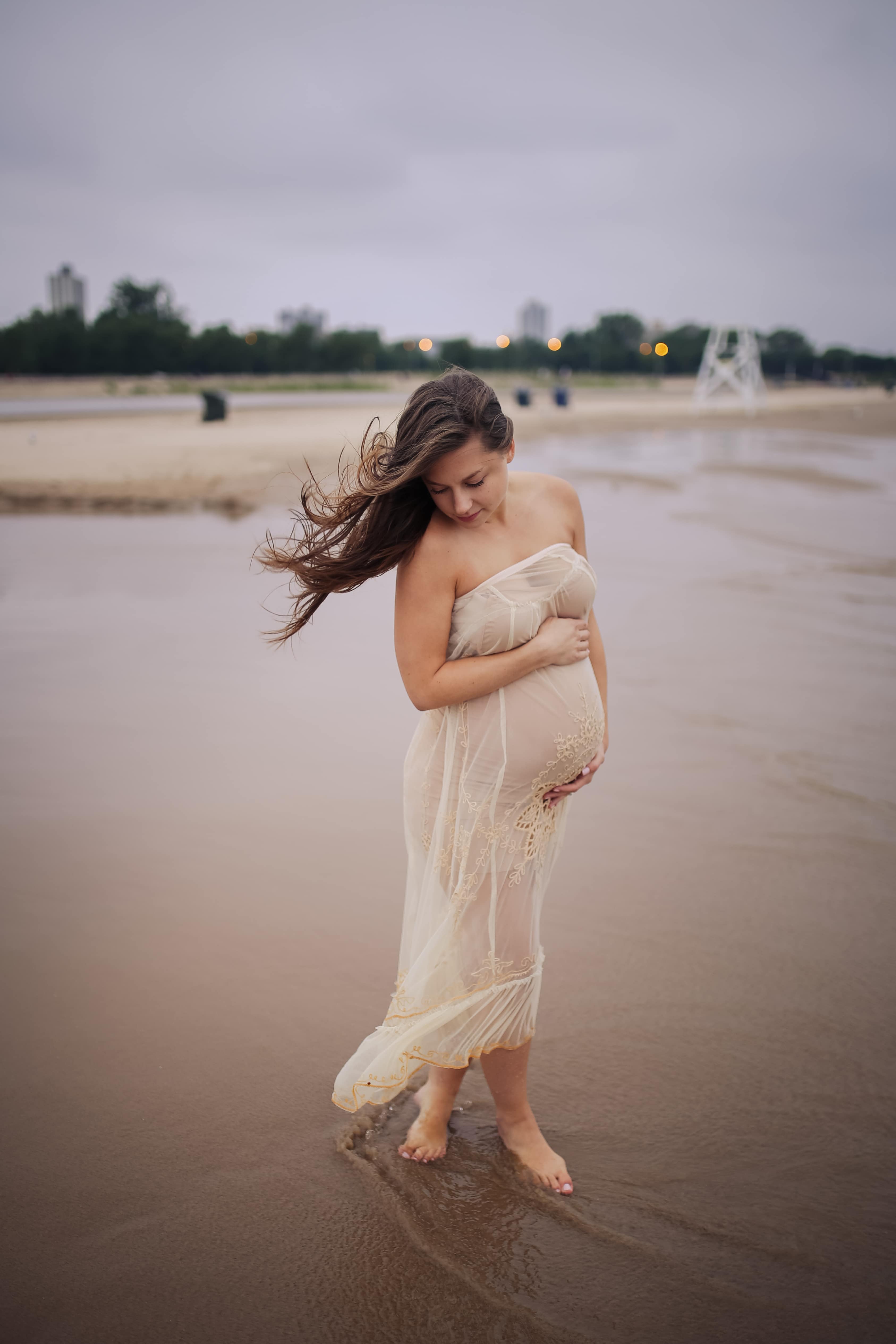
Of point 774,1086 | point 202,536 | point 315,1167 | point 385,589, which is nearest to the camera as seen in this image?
point 315,1167

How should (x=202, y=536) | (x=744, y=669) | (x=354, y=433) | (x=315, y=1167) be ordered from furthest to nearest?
(x=354, y=433), (x=202, y=536), (x=744, y=669), (x=315, y=1167)

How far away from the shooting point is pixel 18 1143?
260 centimetres

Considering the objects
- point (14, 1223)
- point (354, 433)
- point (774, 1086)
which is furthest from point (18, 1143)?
point (354, 433)

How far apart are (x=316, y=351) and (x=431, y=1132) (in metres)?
95.8

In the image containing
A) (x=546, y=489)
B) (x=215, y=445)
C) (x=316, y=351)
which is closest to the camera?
(x=546, y=489)

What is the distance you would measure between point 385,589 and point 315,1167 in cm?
755

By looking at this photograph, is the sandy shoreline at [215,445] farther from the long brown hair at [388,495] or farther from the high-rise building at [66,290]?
the high-rise building at [66,290]

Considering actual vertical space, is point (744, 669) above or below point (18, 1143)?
above

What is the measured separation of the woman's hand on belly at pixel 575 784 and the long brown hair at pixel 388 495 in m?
0.72

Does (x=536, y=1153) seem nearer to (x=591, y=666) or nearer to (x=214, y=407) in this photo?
(x=591, y=666)

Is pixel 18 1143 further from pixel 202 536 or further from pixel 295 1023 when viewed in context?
pixel 202 536

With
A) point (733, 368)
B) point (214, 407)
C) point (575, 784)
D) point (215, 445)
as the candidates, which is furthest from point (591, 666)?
point (733, 368)

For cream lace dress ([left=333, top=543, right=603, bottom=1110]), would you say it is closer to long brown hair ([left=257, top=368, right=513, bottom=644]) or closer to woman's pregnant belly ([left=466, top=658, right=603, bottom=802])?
woman's pregnant belly ([left=466, top=658, right=603, bottom=802])

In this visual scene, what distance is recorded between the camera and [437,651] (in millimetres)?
2232
